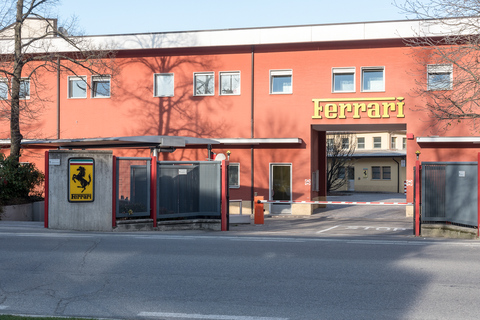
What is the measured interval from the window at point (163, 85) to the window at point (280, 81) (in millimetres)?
4765

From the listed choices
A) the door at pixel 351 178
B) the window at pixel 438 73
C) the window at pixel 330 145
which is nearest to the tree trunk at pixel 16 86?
the window at pixel 438 73

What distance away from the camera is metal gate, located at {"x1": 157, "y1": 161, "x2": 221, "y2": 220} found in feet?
54.1

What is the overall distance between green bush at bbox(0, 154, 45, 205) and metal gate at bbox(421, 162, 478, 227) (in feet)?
45.0

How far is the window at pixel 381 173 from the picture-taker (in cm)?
5356

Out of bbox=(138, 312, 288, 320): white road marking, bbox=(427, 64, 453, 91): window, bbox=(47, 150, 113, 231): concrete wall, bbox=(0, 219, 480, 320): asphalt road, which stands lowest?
bbox=(138, 312, 288, 320): white road marking

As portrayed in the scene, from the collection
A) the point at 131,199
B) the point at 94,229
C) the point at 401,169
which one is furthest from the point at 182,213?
the point at 401,169

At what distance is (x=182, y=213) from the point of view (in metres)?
16.7

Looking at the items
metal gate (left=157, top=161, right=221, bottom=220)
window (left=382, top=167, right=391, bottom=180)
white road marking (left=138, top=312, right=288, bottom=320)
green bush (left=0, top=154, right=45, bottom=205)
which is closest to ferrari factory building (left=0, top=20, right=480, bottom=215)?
green bush (left=0, top=154, right=45, bottom=205)

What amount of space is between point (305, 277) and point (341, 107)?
16.7m

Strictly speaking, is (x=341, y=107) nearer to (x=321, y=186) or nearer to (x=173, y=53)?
A: (x=321, y=186)

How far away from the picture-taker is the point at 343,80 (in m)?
24.4

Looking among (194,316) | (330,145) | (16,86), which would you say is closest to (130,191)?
(16,86)

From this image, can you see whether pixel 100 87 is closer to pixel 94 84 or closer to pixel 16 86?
pixel 94 84

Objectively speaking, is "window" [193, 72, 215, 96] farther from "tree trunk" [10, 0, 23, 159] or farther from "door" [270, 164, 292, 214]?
"tree trunk" [10, 0, 23, 159]
